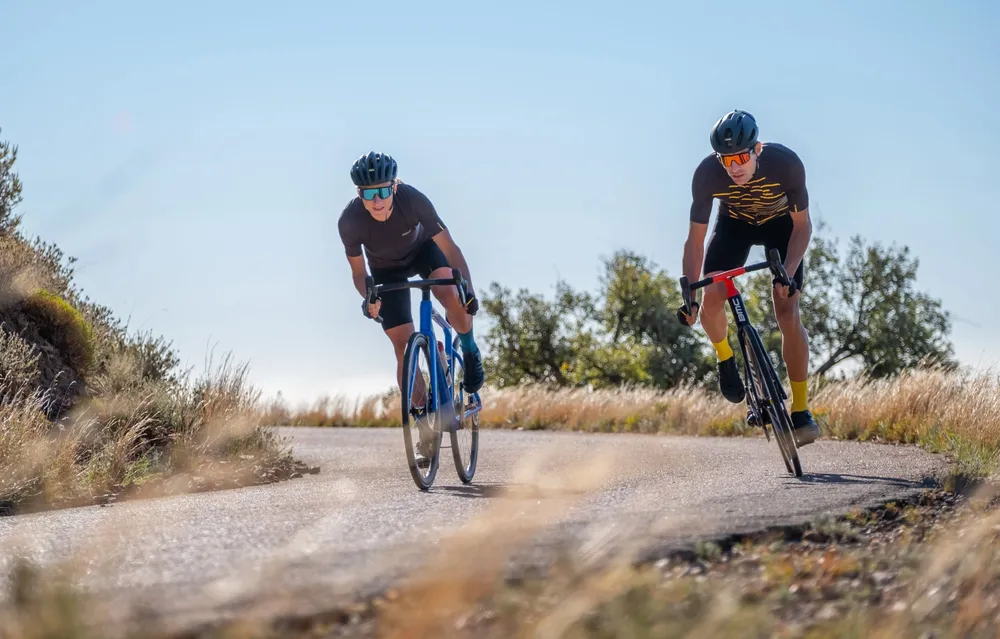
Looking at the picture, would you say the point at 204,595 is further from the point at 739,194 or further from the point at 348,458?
the point at 348,458

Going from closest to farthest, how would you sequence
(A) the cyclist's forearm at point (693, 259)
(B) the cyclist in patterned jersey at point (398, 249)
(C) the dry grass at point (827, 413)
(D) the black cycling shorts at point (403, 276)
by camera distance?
(B) the cyclist in patterned jersey at point (398, 249) → (A) the cyclist's forearm at point (693, 259) → (D) the black cycling shorts at point (403, 276) → (C) the dry grass at point (827, 413)

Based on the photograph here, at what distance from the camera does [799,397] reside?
7453 mm

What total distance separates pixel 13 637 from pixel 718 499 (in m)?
3.45

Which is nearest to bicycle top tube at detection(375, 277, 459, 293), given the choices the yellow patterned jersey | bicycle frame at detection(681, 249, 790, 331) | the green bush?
bicycle frame at detection(681, 249, 790, 331)

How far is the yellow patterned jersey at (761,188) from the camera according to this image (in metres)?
7.10

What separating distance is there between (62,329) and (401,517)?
7606 mm

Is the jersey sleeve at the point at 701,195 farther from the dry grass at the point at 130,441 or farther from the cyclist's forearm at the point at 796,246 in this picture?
the dry grass at the point at 130,441

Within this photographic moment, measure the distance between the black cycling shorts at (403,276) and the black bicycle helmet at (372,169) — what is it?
0.77 m

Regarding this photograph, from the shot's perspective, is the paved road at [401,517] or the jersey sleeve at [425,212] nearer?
the paved road at [401,517]

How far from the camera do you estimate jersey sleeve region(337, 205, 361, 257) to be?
7.46 meters

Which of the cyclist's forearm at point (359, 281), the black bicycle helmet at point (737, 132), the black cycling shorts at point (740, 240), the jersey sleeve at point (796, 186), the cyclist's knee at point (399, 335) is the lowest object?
the cyclist's knee at point (399, 335)

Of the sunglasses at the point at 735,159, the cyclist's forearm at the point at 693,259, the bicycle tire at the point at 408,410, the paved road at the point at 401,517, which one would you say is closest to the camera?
the paved road at the point at 401,517

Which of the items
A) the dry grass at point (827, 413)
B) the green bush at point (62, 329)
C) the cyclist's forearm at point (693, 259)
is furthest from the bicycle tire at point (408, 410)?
the green bush at point (62, 329)

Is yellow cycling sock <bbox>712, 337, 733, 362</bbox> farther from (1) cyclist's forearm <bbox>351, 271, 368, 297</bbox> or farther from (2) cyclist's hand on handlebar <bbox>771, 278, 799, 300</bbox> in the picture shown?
(1) cyclist's forearm <bbox>351, 271, 368, 297</bbox>
